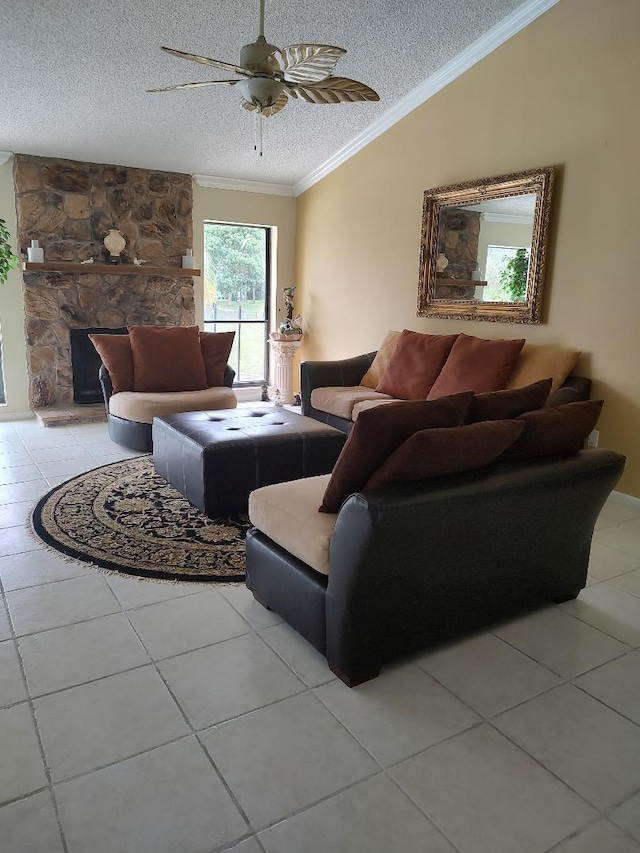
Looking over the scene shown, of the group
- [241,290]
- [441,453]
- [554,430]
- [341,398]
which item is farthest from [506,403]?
[241,290]

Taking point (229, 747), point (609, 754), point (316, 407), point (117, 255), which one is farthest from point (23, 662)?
point (117, 255)

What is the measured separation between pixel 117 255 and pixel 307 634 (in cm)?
492

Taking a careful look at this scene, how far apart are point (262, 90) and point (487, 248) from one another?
2.38 m

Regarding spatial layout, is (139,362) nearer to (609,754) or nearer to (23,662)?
(23,662)

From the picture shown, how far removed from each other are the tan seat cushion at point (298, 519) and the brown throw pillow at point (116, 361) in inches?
111

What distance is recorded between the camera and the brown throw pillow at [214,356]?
523cm

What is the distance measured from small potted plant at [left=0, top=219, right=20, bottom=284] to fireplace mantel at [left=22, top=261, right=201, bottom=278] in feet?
0.67

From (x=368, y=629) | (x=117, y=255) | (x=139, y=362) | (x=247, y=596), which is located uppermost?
(x=117, y=255)

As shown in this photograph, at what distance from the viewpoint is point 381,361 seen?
5383mm

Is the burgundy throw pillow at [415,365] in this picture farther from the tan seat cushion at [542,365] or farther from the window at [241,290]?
the window at [241,290]

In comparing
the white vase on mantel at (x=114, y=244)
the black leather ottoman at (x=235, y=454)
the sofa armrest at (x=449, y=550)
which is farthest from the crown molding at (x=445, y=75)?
the sofa armrest at (x=449, y=550)

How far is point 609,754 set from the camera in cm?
173

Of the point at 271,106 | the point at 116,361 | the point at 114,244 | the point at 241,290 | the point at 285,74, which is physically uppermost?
the point at 285,74

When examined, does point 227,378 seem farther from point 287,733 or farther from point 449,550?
point 287,733
